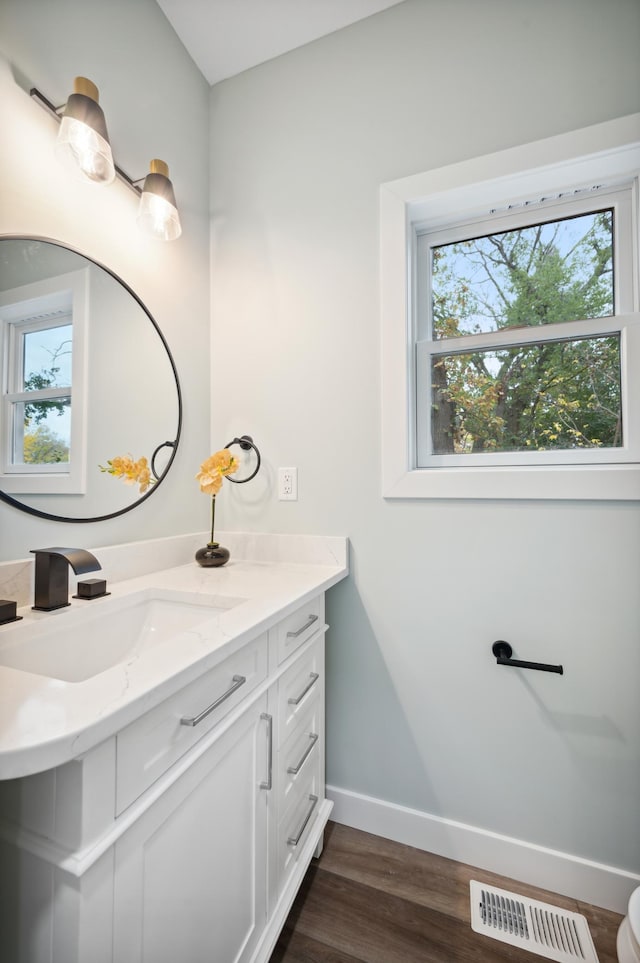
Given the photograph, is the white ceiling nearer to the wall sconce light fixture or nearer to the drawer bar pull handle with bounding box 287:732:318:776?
the wall sconce light fixture


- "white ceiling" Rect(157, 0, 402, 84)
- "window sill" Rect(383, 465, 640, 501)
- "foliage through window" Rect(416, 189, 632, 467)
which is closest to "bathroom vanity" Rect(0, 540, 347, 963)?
"window sill" Rect(383, 465, 640, 501)

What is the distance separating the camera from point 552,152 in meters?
1.21

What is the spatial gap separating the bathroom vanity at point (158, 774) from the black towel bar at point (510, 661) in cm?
56

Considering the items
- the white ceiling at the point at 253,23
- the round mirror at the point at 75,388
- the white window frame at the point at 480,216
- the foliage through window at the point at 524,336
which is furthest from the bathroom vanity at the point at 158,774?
the white ceiling at the point at 253,23

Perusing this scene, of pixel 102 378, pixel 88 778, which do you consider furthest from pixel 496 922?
pixel 102 378

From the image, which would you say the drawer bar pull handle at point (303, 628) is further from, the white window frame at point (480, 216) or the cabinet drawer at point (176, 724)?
the white window frame at point (480, 216)

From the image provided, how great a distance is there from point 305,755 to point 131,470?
966mm

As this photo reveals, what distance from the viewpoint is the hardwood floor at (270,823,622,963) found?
104 centimetres

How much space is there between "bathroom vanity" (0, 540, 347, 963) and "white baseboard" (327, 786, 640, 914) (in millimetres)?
316

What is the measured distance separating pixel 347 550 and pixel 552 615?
0.64 meters

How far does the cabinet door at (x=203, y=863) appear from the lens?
1.94ft

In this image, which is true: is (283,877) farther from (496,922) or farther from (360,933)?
(496,922)

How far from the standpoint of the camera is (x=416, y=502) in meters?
1.38

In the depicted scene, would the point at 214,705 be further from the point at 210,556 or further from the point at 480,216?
the point at 480,216
